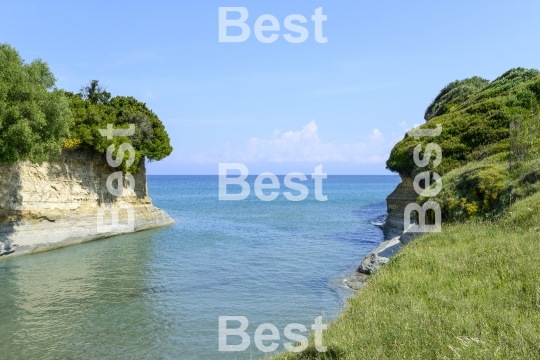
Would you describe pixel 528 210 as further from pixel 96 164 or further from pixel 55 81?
pixel 96 164

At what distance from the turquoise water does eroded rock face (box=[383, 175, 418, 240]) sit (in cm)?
224

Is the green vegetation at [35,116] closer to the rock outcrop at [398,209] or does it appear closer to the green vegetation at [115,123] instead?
the green vegetation at [115,123]

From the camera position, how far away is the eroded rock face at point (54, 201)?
28.9 metres

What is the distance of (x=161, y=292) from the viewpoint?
798 inches

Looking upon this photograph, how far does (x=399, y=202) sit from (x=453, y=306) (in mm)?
27996

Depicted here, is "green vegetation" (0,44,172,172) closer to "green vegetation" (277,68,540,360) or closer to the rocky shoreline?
the rocky shoreline

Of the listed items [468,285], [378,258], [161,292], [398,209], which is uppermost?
[468,285]

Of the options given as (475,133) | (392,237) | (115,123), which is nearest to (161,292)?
(392,237)

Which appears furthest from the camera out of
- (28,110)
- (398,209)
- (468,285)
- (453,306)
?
(398,209)

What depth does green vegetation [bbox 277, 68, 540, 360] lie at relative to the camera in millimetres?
6859

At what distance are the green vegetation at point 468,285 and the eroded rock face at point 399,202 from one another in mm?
13048

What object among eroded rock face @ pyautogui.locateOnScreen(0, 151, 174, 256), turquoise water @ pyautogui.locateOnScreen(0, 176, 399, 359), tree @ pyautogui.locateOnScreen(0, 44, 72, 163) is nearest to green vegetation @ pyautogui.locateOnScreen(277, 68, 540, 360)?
turquoise water @ pyautogui.locateOnScreen(0, 176, 399, 359)

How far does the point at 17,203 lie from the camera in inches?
1159

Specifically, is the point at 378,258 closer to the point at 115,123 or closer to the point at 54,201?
the point at 54,201
